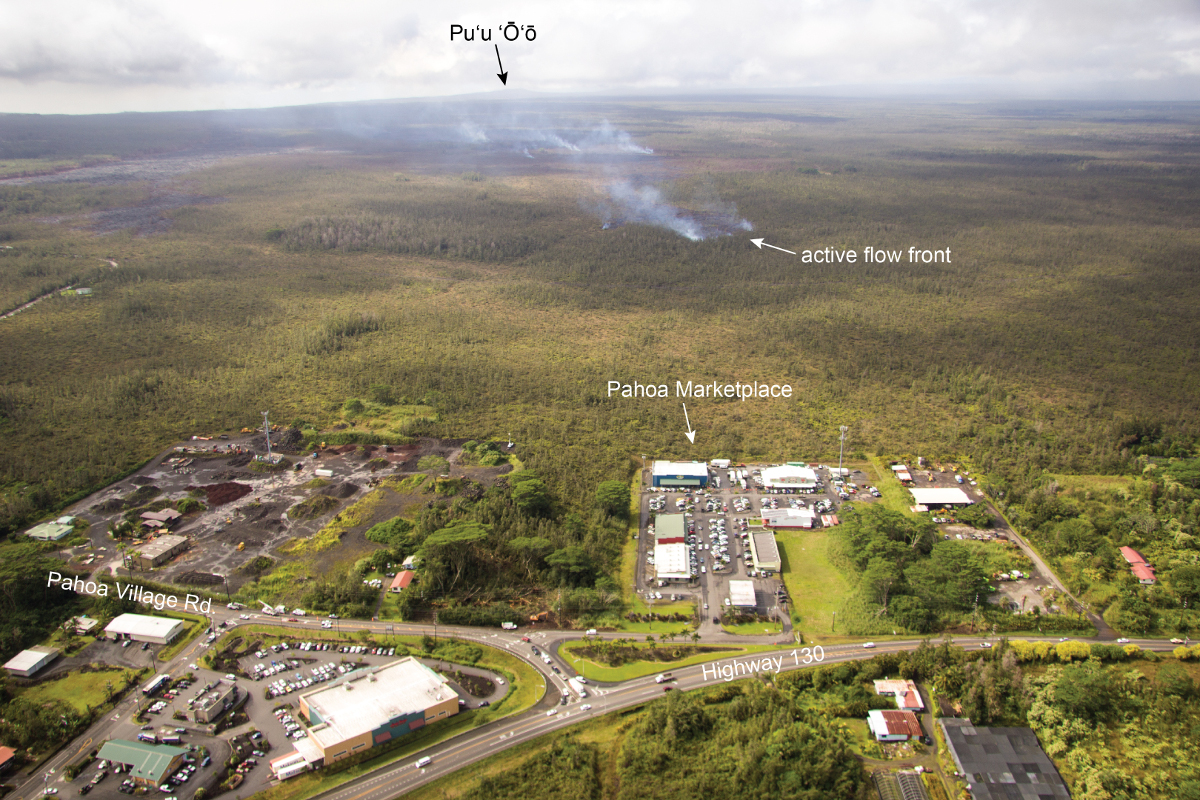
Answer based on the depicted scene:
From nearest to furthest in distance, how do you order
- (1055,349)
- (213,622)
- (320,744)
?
(320,744)
(213,622)
(1055,349)

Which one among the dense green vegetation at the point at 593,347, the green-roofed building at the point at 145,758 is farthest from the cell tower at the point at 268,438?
the green-roofed building at the point at 145,758

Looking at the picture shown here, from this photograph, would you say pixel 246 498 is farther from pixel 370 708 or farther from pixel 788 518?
pixel 788 518

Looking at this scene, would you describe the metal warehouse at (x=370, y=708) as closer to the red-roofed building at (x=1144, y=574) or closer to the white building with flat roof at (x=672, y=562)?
the white building with flat roof at (x=672, y=562)

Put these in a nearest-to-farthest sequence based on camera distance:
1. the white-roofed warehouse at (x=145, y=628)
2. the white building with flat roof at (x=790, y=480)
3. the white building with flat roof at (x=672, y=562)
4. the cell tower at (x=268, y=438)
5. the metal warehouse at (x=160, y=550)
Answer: the white-roofed warehouse at (x=145, y=628) → the white building with flat roof at (x=672, y=562) → the metal warehouse at (x=160, y=550) → the white building with flat roof at (x=790, y=480) → the cell tower at (x=268, y=438)

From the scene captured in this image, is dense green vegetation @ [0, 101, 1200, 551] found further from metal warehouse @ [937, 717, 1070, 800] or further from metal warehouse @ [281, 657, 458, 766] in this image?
metal warehouse @ [937, 717, 1070, 800]

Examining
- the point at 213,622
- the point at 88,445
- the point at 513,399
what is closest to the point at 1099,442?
the point at 513,399

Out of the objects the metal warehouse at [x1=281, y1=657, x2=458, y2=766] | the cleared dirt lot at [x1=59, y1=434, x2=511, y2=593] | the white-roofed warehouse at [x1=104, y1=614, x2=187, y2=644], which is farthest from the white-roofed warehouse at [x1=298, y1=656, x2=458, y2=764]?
the cleared dirt lot at [x1=59, y1=434, x2=511, y2=593]

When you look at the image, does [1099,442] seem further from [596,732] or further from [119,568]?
[119,568]
